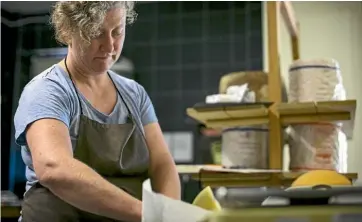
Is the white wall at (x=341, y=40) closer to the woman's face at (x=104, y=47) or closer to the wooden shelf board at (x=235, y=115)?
the wooden shelf board at (x=235, y=115)

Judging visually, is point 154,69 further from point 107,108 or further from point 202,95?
point 107,108

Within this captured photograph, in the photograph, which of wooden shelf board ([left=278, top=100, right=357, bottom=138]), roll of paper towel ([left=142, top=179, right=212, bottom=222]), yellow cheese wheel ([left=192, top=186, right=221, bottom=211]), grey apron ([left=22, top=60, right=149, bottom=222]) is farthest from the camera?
wooden shelf board ([left=278, top=100, right=357, bottom=138])

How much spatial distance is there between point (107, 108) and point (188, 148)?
3.12 feet

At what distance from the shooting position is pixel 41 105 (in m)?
0.85

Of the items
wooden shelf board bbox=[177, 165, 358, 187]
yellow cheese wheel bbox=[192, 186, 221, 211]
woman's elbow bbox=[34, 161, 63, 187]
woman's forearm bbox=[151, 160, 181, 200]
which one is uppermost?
woman's elbow bbox=[34, 161, 63, 187]

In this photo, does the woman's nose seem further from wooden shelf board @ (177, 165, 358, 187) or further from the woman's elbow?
wooden shelf board @ (177, 165, 358, 187)

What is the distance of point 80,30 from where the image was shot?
3.12 feet

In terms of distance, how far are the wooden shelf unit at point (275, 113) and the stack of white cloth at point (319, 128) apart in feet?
0.08

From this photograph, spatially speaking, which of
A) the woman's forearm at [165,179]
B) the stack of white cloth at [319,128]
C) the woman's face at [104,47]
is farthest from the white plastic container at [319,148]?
the woman's face at [104,47]

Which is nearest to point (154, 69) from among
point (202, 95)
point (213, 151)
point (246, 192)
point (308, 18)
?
point (202, 95)

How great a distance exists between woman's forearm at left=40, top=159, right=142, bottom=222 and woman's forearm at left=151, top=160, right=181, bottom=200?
0.23 meters

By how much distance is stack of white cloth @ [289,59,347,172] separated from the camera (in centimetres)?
119

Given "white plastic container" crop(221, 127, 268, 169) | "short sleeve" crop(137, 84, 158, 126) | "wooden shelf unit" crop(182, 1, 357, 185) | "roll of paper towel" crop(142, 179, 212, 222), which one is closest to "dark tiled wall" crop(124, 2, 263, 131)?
"wooden shelf unit" crop(182, 1, 357, 185)

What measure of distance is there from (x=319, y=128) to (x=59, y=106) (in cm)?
61
